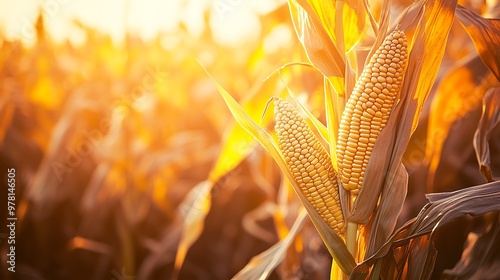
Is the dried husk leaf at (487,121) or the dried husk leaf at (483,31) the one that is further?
the dried husk leaf at (487,121)

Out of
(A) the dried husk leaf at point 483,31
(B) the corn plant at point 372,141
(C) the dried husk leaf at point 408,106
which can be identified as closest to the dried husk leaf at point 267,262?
(B) the corn plant at point 372,141

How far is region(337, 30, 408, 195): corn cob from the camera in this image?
4.41 ft

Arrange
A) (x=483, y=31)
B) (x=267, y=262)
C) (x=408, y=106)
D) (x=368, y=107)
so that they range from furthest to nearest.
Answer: (x=267, y=262) → (x=483, y=31) → (x=408, y=106) → (x=368, y=107)

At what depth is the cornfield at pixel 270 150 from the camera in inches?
57.2

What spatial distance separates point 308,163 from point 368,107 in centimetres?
22

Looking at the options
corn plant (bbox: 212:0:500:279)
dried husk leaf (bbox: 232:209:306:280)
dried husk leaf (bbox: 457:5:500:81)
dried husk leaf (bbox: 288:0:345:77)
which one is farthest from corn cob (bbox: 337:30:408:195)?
dried husk leaf (bbox: 232:209:306:280)

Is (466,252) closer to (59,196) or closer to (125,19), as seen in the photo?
(125,19)

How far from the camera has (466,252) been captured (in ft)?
5.84

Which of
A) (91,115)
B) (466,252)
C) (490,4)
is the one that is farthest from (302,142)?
(91,115)

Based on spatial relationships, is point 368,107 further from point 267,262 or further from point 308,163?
point 267,262

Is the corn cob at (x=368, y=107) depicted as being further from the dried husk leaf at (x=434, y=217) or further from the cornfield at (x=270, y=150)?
the dried husk leaf at (x=434, y=217)

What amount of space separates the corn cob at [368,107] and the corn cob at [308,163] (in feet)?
0.15

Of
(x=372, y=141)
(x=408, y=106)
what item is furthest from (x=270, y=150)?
(x=408, y=106)

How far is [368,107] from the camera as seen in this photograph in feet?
4.46
